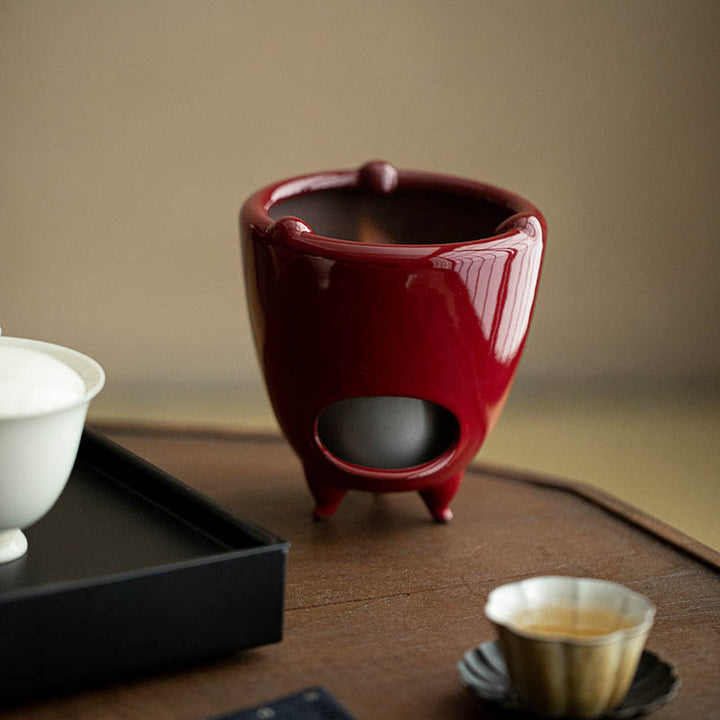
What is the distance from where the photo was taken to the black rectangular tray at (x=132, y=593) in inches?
16.0

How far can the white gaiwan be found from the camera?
1.39 feet

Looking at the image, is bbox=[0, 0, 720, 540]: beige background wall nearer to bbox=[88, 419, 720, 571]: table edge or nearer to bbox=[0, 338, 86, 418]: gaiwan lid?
bbox=[88, 419, 720, 571]: table edge

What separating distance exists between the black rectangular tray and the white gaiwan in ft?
0.12

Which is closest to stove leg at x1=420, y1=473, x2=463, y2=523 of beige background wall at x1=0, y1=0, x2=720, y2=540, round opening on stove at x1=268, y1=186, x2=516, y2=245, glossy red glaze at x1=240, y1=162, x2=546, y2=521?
glossy red glaze at x1=240, y1=162, x2=546, y2=521

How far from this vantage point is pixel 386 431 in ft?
1.88

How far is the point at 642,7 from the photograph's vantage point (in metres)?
1.07

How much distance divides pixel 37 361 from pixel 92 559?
0.10 metres

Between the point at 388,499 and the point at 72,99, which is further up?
the point at 72,99

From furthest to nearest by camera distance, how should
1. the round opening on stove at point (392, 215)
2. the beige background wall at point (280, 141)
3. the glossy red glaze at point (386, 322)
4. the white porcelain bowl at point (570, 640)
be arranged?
1. the beige background wall at point (280, 141)
2. the round opening on stove at point (392, 215)
3. the glossy red glaze at point (386, 322)
4. the white porcelain bowl at point (570, 640)

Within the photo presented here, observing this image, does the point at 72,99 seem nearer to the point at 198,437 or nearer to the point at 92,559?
the point at 198,437

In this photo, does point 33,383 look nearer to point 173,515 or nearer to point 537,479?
point 173,515

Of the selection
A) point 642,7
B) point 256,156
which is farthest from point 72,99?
point 642,7

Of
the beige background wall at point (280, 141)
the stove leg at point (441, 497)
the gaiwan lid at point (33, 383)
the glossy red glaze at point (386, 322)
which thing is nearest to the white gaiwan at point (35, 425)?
the gaiwan lid at point (33, 383)

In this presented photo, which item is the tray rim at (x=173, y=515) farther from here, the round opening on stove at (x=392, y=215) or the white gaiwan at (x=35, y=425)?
the round opening on stove at (x=392, y=215)
